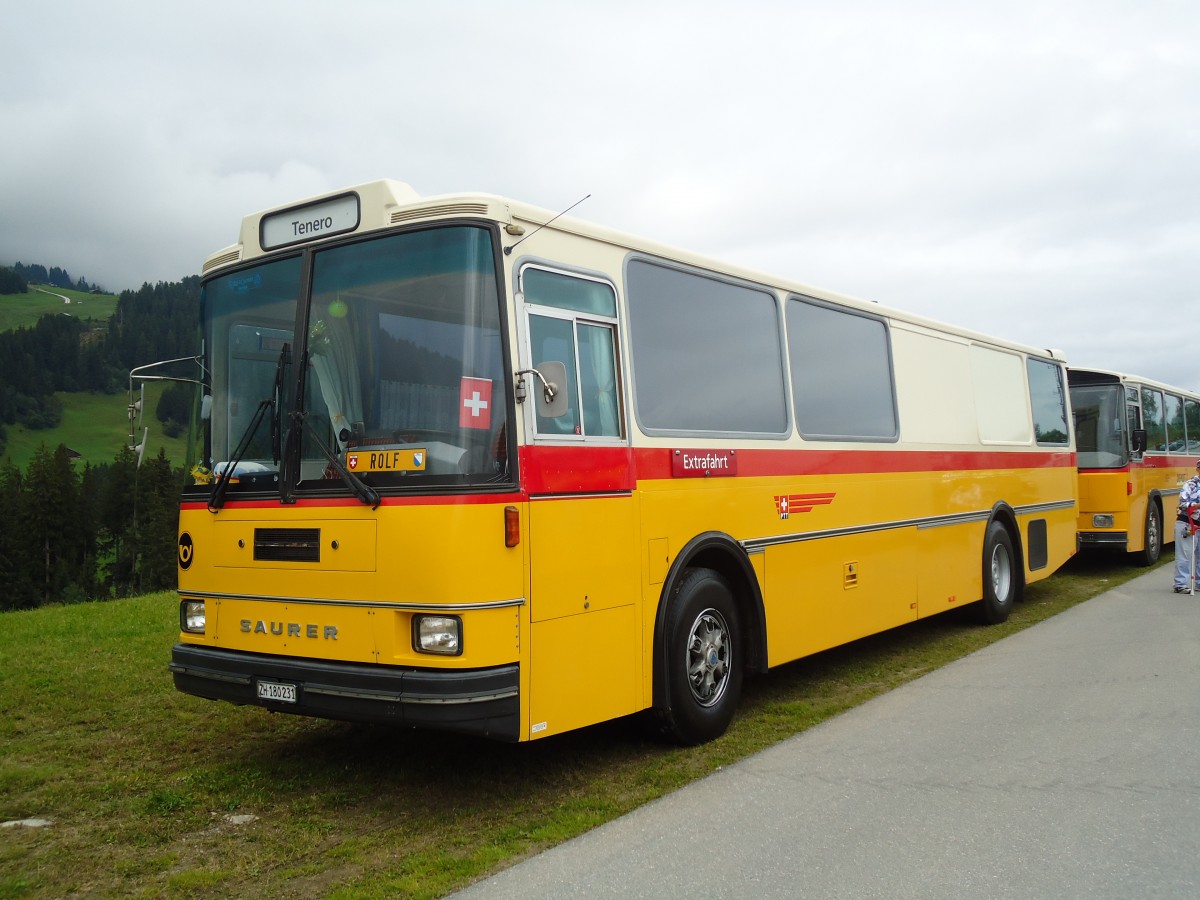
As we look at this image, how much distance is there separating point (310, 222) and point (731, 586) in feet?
11.6

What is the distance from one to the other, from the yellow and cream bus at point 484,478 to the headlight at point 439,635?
0.01 meters

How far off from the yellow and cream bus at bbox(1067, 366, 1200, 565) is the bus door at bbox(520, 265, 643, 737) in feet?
41.8

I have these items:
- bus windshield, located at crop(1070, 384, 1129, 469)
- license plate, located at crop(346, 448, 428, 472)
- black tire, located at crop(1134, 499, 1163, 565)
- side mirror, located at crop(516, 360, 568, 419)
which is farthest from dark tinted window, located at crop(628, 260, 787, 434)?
black tire, located at crop(1134, 499, 1163, 565)

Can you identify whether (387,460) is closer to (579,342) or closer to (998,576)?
(579,342)

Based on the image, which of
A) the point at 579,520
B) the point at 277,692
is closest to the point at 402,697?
the point at 277,692

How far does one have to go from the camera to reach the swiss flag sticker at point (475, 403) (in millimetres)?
4922

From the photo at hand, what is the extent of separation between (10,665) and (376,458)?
570 centimetres

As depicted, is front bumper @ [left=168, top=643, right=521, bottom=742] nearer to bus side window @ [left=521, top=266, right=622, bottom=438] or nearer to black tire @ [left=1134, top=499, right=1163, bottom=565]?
bus side window @ [left=521, top=266, right=622, bottom=438]

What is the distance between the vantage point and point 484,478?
4.89m

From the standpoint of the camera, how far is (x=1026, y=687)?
25.2 feet

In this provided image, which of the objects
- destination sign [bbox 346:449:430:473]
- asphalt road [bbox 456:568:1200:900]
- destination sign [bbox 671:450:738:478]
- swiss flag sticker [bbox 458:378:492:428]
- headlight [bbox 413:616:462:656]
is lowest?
asphalt road [bbox 456:568:1200:900]

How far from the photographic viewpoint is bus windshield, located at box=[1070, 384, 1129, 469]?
15891 millimetres

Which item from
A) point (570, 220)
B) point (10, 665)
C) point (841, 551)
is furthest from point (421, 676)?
point (10, 665)

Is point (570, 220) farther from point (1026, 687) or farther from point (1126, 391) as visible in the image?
point (1126, 391)
